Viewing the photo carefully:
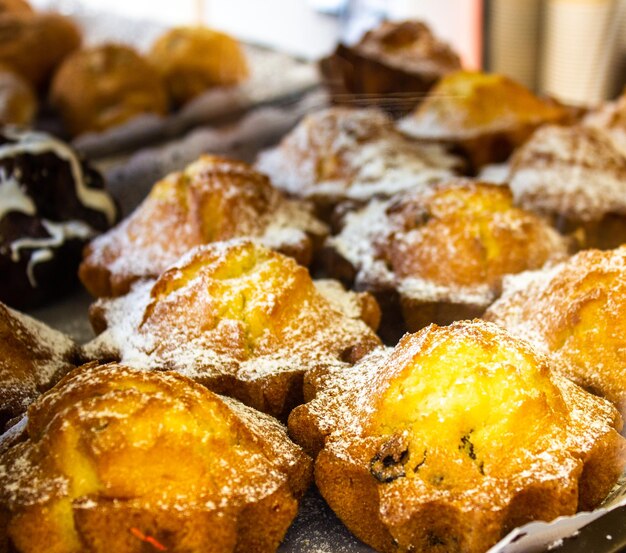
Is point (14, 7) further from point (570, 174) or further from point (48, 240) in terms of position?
point (570, 174)

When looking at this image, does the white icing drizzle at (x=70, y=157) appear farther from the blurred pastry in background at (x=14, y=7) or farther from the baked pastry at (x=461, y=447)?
Answer: the blurred pastry in background at (x=14, y=7)

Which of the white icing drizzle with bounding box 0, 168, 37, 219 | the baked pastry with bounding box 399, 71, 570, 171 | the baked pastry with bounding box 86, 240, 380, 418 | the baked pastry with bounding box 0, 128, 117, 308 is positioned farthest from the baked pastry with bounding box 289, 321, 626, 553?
the baked pastry with bounding box 399, 71, 570, 171

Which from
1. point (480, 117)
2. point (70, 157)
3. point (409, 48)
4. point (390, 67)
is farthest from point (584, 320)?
point (409, 48)

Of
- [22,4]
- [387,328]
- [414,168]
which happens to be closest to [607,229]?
[414,168]

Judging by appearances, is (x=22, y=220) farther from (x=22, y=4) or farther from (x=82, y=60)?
(x=22, y=4)

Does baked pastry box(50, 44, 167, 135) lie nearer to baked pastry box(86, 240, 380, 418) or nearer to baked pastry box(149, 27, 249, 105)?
baked pastry box(149, 27, 249, 105)

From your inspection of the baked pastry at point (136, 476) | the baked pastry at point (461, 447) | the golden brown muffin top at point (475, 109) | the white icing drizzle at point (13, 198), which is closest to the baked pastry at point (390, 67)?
the golden brown muffin top at point (475, 109)
